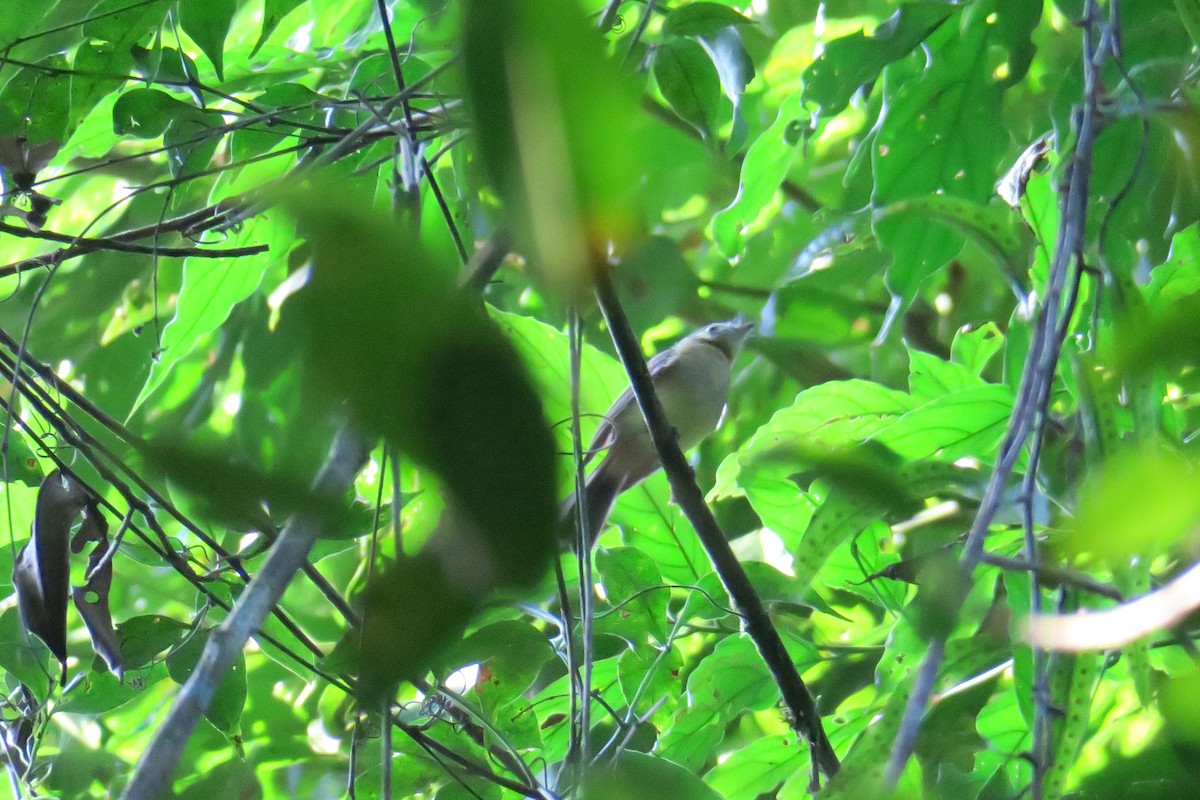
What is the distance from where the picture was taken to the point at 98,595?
1.45 metres

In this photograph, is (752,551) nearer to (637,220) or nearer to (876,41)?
(876,41)

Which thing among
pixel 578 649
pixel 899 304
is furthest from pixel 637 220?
pixel 899 304

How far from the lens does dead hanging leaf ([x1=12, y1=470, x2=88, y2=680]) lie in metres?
1.21

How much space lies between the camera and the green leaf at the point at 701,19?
1.72 meters

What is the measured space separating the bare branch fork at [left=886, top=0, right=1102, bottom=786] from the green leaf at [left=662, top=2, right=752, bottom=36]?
2.58 feet

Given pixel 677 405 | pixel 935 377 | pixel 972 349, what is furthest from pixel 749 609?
pixel 677 405

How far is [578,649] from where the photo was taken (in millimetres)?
1824

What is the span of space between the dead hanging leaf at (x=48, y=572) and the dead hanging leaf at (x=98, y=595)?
0.08 m

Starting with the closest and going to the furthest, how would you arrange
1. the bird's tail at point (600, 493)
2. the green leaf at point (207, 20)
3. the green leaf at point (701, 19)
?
1. the green leaf at point (207, 20)
2. the green leaf at point (701, 19)
3. the bird's tail at point (600, 493)

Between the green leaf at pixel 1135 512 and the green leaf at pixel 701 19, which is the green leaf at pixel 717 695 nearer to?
the green leaf at pixel 701 19

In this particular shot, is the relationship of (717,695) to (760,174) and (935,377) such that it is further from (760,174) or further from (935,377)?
(760,174)

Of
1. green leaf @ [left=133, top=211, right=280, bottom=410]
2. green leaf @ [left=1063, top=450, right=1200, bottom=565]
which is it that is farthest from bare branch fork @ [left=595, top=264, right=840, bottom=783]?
green leaf @ [left=1063, top=450, right=1200, bottom=565]

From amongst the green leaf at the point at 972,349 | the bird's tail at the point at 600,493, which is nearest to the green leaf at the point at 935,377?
the green leaf at the point at 972,349

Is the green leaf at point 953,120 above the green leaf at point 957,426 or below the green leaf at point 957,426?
above
